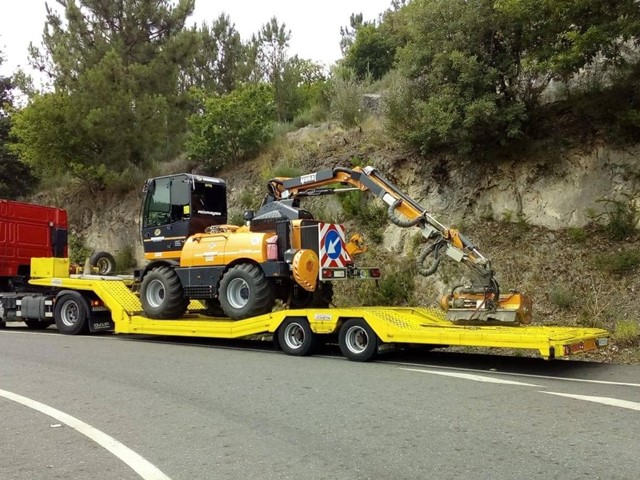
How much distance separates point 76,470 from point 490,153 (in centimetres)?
1349

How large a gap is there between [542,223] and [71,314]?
11512 mm

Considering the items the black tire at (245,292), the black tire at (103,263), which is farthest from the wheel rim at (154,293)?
the black tire at (103,263)

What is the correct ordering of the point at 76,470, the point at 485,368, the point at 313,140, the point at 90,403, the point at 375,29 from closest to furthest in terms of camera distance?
the point at 76,470 < the point at 90,403 < the point at 485,368 < the point at 313,140 < the point at 375,29

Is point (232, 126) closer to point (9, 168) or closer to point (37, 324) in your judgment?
point (37, 324)

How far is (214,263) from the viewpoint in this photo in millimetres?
12031

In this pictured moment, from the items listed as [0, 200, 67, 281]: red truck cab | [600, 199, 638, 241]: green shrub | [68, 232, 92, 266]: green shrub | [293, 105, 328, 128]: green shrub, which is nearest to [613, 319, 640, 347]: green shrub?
[600, 199, 638, 241]: green shrub

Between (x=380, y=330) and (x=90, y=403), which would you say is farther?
(x=380, y=330)

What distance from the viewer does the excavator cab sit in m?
12.8

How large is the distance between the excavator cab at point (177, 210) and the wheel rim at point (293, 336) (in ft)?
10.7

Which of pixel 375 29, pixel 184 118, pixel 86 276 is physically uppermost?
pixel 375 29

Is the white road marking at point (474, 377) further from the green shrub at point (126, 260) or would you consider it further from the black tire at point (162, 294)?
the green shrub at point (126, 260)

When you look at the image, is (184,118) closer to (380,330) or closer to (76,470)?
(380,330)

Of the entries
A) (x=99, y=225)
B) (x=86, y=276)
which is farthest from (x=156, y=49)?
(x=86, y=276)

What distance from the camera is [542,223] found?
1548cm
